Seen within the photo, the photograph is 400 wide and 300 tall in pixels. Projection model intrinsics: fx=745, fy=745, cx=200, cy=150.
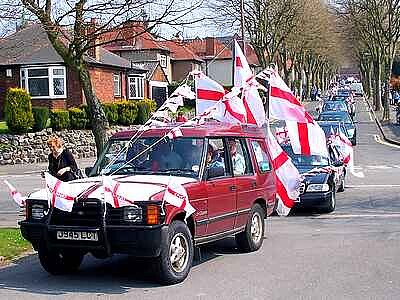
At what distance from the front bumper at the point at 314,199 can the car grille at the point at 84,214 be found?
704cm

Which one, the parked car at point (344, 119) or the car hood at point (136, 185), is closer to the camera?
the car hood at point (136, 185)

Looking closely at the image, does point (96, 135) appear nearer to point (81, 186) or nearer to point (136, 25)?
point (136, 25)

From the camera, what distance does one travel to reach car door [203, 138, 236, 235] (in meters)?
9.25

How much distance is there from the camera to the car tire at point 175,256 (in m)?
8.20

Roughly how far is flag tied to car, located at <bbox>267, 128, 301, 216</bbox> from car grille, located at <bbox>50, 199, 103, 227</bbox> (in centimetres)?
396

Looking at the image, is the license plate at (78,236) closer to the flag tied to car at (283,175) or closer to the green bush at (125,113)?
the flag tied to car at (283,175)

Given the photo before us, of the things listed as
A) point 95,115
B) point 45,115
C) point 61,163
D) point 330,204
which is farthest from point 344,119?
point 61,163

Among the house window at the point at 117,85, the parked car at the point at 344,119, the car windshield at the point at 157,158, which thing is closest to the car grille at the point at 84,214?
the car windshield at the point at 157,158

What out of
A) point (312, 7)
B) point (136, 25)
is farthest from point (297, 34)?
point (136, 25)

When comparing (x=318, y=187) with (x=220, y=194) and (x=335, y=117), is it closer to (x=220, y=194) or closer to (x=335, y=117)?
(x=220, y=194)

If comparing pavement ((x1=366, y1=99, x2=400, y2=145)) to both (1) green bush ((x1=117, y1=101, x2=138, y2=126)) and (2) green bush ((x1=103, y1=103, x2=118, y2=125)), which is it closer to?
(1) green bush ((x1=117, y1=101, x2=138, y2=126))

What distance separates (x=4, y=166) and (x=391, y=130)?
24168mm

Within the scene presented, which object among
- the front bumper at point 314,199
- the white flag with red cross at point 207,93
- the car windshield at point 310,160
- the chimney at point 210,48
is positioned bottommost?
the front bumper at point 314,199

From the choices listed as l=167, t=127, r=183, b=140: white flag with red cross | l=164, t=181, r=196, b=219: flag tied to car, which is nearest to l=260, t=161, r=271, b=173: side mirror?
l=167, t=127, r=183, b=140: white flag with red cross
